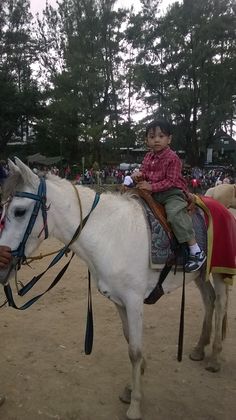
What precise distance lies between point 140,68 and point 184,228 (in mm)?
37824

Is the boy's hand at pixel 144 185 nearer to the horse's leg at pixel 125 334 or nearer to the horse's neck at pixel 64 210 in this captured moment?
the horse's neck at pixel 64 210

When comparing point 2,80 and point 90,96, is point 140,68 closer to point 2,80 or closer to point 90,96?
point 90,96

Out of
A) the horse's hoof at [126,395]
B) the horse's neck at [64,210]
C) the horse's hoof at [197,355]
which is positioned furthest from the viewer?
the horse's hoof at [197,355]

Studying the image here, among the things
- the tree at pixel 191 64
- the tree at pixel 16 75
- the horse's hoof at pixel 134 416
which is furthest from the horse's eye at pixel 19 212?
the tree at pixel 16 75

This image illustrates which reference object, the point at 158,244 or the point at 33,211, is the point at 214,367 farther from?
the point at 33,211

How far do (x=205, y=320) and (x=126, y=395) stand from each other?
1356 millimetres

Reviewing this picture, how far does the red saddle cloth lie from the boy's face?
75cm

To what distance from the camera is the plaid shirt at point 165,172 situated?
3.39 metres

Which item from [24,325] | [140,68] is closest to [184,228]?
[24,325]

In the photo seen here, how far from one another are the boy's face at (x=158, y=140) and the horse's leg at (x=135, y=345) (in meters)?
1.36

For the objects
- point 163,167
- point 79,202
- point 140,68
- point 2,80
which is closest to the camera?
point 79,202

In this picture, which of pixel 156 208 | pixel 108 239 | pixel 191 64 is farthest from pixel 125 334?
pixel 191 64

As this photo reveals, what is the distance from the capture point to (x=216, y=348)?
163 inches

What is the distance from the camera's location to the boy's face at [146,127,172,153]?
348 cm
